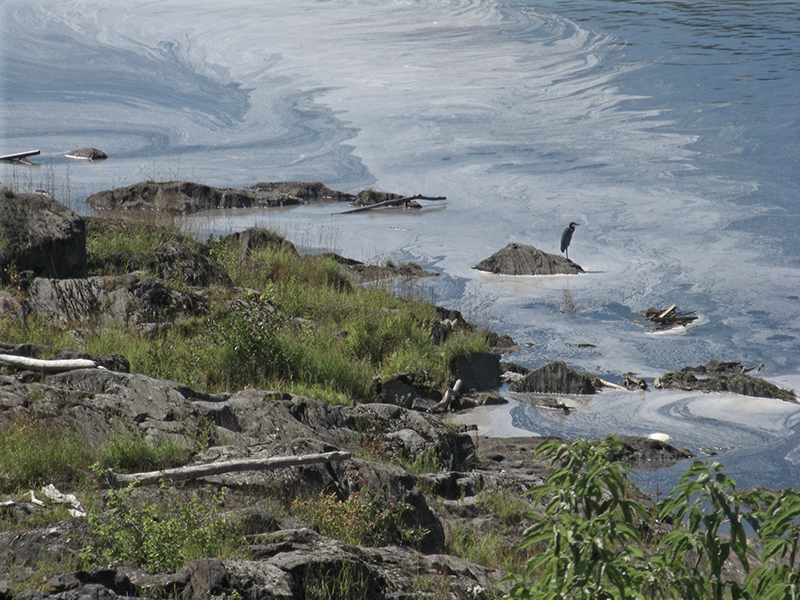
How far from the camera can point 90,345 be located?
768 cm

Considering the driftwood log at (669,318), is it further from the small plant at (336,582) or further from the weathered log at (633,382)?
the small plant at (336,582)

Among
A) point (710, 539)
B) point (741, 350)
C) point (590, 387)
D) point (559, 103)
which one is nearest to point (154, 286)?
point (590, 387)

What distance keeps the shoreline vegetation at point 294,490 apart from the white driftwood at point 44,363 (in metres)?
0.08

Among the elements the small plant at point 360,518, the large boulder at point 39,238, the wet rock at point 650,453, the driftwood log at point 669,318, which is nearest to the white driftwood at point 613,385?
the wet rock at point 650,453

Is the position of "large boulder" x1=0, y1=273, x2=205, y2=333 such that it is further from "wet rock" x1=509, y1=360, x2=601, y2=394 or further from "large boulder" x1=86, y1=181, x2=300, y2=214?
"large boulder" x1=86, y1=181, x2=300, y2=214

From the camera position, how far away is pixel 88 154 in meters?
30.5

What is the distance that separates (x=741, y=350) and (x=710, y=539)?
13.3m

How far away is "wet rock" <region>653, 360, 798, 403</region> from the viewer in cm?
1159

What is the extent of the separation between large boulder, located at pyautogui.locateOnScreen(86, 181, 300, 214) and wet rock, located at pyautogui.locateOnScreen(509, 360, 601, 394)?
40.5ft

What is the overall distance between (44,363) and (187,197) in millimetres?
18246

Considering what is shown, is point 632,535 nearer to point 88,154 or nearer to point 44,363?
point 44,363

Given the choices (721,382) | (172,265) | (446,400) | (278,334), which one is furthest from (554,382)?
(172,265)

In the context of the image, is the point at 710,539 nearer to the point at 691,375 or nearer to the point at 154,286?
the point at 154,286

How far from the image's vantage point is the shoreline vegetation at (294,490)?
2328mm
